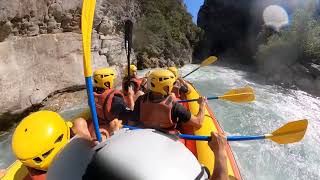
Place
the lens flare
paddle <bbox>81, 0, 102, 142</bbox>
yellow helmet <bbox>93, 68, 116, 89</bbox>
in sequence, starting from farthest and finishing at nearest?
the lens flare → yellow helmet <bbox>93, 68, 116, 89</bbox> → paddle <bbox>81, 0, 102, 142</bbox>

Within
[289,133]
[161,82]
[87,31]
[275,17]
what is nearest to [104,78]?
[161,82]

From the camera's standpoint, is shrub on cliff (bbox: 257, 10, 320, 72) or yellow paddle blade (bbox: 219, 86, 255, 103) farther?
shrub on cliff (bbox: 257, 10, 320, 72)

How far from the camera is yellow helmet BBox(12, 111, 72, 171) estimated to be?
177cm

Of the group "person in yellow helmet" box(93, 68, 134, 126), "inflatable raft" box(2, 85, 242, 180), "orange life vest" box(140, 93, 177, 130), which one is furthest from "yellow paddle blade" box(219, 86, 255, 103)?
"orange life vest" box(140, 93, 177, 130)

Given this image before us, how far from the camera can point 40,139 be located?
1781 mm

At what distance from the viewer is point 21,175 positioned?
2.84 meters

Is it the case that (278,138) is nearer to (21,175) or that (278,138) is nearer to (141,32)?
(21,175)

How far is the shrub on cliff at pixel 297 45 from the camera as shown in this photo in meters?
19.9

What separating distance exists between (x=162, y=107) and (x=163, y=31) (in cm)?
1648

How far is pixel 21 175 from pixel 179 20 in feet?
67.4

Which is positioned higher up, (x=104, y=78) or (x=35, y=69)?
(x=104, y=78)

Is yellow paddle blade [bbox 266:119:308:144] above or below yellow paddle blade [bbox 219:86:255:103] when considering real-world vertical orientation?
above

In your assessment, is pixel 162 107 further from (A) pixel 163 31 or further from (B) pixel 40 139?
(A) pixel 163 31

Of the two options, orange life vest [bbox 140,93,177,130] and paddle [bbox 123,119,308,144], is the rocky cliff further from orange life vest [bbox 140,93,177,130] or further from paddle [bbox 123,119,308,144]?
paddle [bbox 123,119,308,144]
